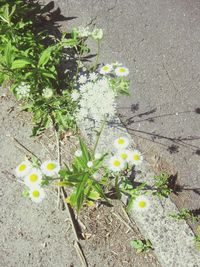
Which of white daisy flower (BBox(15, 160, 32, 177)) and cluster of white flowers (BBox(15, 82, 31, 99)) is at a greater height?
cluster of white flowers (BBox(15, 82, 31, 99))

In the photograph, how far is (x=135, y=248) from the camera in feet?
9.96

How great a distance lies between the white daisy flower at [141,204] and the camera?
2.89 metres

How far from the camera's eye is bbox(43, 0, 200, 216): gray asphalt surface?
3.38 meters

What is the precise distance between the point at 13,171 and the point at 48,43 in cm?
135

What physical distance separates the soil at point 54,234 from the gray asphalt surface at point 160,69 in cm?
56

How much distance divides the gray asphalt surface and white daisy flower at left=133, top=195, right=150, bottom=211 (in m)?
0.41

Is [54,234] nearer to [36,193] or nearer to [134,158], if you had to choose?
[36,193]

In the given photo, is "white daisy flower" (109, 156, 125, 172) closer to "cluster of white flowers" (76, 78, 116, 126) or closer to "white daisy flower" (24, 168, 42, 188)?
"cluster of white flowers" (76, 78, 116, 126)

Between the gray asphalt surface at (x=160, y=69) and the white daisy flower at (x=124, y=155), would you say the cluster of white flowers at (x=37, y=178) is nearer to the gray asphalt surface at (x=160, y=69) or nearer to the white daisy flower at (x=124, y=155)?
the white daisy flower at (x=124, y=155)

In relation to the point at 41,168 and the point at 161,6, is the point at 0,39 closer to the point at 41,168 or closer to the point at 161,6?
the point at 41,168

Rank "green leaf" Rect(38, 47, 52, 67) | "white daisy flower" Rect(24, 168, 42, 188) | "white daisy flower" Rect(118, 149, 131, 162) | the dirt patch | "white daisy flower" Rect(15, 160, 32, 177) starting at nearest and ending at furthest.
Answer: "white daisy flower" Rect(24, 168, 42, 188) → "white daisy flower" Rect(15, 160, 32, 177) → "white daisy flower" Rect(118, 149, 131, 162) → the dirt patch → "green leaf" Rect(38, 47, 52, 67)

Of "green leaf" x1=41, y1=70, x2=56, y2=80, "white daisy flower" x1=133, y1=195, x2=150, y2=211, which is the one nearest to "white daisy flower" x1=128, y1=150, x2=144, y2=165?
"white daisy flower" x1=133, y1=195, x2=150, y2=211

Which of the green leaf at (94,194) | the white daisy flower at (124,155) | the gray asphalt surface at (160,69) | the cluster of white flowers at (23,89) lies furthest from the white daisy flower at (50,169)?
the gray asphalt surface at (160,69)

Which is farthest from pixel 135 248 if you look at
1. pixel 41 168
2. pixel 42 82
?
pixel 42 82
